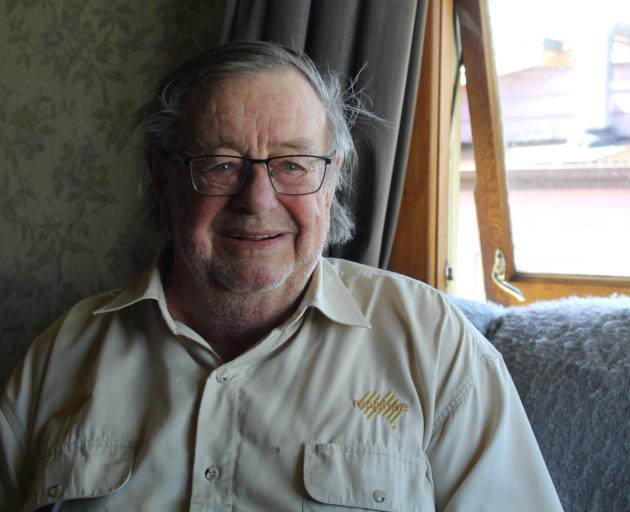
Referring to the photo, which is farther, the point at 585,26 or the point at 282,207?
the point at 585,26

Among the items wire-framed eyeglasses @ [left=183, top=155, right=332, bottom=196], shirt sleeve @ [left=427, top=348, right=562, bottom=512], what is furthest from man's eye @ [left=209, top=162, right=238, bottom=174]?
shirt sleeve @ [left=427, top=348, right=562, bottom=512]

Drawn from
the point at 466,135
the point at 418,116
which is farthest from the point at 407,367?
the point at 466,135

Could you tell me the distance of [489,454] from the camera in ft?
3.43

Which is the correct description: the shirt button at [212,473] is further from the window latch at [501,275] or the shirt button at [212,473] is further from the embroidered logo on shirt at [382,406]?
the window latch at [501,275]

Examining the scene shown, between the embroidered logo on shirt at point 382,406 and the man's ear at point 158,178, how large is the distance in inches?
21.2

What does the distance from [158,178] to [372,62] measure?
566 millimetres

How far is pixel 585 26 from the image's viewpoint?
156cm

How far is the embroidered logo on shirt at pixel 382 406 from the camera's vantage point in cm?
109

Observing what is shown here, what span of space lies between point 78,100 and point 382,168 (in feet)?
3.14

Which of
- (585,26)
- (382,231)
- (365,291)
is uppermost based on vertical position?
(585,26)

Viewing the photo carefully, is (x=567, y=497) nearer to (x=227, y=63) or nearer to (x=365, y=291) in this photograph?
(x=365, y=291)

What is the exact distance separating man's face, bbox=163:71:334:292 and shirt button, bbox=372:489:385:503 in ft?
1.26

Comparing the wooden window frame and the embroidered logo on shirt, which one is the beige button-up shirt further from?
the wooden window frame

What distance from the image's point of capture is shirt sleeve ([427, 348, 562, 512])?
3.40 ft
